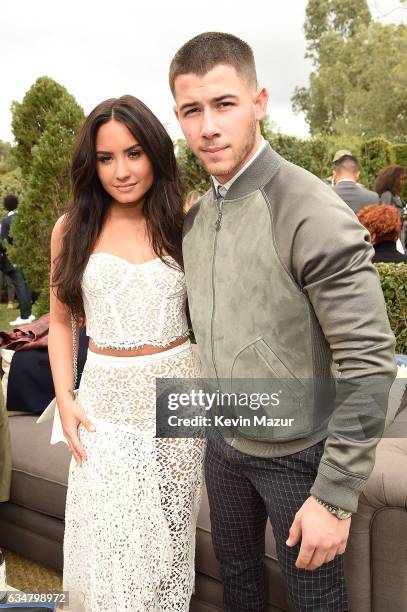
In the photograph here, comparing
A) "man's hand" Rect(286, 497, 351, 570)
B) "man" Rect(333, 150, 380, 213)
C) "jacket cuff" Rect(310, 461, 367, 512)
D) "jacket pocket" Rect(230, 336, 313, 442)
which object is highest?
"man" Rect(333, 150, 380, 213)

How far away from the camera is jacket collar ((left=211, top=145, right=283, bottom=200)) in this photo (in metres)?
1.42

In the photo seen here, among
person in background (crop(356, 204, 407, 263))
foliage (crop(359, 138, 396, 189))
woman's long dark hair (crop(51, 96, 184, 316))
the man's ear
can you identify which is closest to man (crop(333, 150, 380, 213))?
person in background (crop(356, 204, 407, 263))

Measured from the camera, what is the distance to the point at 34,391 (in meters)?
3.09

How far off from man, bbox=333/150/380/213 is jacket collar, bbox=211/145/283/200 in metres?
4.33

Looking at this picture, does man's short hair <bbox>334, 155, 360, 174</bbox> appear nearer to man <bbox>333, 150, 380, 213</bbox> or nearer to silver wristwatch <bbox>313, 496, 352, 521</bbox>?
man <bbox>333, 150, 380, 213</bbox>

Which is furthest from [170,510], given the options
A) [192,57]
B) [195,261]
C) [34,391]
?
[34,391]

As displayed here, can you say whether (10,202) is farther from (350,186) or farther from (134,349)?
(134,349)

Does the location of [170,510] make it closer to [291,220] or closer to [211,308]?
[211,308]

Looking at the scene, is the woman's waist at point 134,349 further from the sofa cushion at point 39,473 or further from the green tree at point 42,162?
the green tree at point 42,162

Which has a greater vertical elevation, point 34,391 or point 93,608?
point 34,391

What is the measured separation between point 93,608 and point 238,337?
1.05 meters

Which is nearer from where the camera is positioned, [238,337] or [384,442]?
[238,337]

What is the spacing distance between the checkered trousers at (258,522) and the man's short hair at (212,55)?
0.89 meters

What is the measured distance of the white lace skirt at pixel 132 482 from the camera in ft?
5.86
